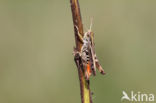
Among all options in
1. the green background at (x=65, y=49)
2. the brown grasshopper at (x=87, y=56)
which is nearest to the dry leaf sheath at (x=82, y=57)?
the brown grasshopper at (x=87, y=56)

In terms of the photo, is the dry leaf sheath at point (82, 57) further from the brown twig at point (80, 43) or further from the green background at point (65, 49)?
the green background at point (65, 49)

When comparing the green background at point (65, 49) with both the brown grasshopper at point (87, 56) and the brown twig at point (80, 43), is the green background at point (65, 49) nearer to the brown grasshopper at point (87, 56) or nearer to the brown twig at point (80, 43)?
the brown grasshopper at point (87, 56)

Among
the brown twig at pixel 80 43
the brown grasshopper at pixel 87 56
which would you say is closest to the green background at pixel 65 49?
the brown grasshopper at pixel 87 56

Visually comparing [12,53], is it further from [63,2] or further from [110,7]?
[110,7]

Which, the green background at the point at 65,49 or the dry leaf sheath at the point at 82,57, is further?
the green background at the point at 65,49

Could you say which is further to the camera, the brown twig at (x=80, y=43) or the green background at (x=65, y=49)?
the green background at (x=65, y=49)

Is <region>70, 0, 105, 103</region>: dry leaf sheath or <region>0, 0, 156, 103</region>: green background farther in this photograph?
<region>0, 0, 156, 103</region>: green background

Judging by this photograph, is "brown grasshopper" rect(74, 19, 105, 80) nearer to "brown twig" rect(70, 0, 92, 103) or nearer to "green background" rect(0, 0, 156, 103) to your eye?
"brown twig" rect(70, 0, 92, 103)

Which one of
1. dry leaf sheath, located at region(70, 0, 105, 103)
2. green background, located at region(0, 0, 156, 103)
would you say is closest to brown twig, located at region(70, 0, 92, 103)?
dry leaf sheath, located at region(70, 0, 105, 103)

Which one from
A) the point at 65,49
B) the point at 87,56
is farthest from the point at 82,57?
the point at 65,49
